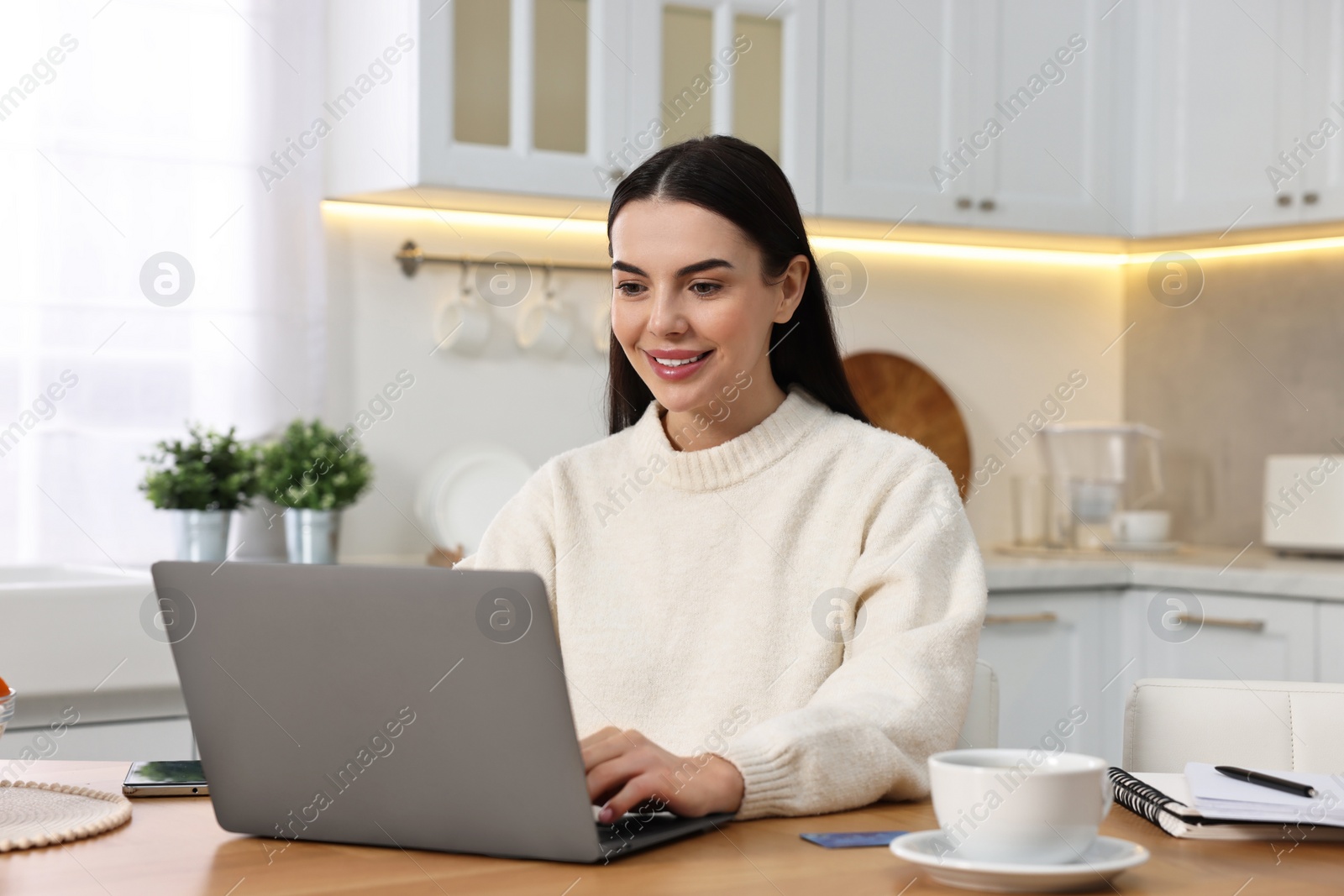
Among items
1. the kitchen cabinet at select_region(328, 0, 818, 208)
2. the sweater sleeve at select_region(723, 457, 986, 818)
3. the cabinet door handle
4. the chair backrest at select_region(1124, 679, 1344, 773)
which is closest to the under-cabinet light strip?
the kitchen cabinet at select_region(328, 0, 818, 208)

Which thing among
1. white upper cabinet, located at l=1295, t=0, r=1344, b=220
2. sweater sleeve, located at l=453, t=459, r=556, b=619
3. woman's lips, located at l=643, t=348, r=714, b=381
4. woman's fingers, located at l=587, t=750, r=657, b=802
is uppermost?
white upper cabinet, located at l=1295, t=0, r=1344, b=220

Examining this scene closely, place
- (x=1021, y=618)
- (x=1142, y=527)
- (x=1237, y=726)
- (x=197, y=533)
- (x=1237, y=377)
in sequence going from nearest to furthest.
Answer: (x=1237, y=726), (x=197, y=533), (x=1021, y=618), (x=1142, y=527), (x=1237, y=377)

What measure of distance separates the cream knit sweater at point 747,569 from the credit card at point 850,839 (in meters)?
0.24

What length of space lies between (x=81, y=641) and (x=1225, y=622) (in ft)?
6.58

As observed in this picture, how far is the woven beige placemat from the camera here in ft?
3.11

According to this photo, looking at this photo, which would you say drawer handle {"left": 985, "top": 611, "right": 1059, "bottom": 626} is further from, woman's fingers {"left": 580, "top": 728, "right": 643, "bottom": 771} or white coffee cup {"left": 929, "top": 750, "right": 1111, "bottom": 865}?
white coffee cup {"left": 929, "top": 750, "right": 1111, "bottom": 865}

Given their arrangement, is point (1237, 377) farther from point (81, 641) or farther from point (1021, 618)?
point (81, 641)

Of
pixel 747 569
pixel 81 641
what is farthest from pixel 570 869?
pixel 81 641

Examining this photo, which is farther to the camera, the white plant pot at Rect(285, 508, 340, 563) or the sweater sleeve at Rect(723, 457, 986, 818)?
the white plant pot at Rect(285, 508, 340, 563)

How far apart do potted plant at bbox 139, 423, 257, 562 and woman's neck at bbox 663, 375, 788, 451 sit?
1179 mm

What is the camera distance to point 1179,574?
2.83 m

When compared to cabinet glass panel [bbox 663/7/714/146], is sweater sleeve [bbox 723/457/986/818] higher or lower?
lower

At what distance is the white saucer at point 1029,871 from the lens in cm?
81

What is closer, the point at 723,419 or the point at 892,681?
the point at 892,681
